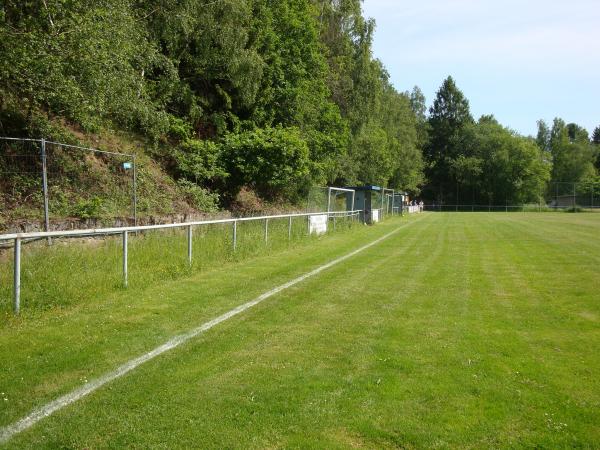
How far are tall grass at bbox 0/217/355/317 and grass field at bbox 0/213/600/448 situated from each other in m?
0.32

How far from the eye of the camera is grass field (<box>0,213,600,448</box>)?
157 inches

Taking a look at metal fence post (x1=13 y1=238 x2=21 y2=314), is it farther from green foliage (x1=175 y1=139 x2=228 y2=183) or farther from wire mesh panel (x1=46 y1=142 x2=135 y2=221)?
green foliage (x1=175 y1=139 x2=228 y2=183)

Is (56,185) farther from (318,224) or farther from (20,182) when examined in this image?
(318,224)

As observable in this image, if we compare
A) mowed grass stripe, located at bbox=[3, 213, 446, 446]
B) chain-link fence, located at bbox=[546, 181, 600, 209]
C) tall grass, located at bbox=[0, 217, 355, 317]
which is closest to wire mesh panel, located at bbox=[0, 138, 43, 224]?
tall grass, located at bbox=[0, 217, 355, 317]

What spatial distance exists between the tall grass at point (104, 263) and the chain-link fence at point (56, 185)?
1706 millimetres

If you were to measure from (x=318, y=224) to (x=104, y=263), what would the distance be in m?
14.6

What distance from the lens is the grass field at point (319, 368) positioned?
3992 millimetres

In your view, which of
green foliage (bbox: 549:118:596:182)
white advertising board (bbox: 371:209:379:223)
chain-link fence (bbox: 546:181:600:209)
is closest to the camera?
white advertising board (bbox: 371:209:379:223)

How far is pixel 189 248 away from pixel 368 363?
24.4ft

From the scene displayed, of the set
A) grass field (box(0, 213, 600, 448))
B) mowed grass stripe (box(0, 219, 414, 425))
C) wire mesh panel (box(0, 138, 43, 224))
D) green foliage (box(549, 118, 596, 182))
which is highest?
green foliage (box(549, 118, 596, 182))

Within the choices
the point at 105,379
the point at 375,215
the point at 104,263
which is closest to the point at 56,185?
the point at 104,263

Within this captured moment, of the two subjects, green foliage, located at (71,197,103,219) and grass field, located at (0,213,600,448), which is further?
green foliage, located at (71,197,103,219)

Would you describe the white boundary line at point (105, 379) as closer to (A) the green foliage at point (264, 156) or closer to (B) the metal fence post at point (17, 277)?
(B) the metal fence post at point (17, 277)

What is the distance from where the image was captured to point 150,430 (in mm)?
3975
